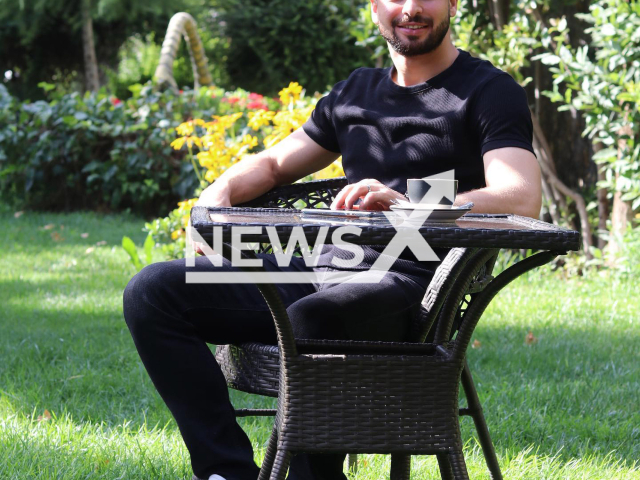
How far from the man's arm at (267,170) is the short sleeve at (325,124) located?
0.02 metres

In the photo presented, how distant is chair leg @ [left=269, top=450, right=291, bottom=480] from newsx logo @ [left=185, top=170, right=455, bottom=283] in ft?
1.13

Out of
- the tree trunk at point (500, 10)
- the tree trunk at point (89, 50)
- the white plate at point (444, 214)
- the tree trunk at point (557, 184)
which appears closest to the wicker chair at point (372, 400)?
the white plate at point (444, 214)

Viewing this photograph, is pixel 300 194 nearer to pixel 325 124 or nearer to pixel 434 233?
pixel 325 124

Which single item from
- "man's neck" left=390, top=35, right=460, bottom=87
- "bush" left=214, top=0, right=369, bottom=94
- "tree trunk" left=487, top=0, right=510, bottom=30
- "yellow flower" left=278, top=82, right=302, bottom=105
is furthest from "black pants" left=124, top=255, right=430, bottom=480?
"bush" left=214, top=0, right=369, bottom=94

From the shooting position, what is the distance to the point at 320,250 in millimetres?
2348

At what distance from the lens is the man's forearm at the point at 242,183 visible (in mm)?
2385

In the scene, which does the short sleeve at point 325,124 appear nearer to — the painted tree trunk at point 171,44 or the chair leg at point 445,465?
the chair leg at point 445,465

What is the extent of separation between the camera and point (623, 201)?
16.8 ft

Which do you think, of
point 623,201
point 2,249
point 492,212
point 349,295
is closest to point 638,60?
point 623,201

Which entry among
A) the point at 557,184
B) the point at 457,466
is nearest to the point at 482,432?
the point at 457,466

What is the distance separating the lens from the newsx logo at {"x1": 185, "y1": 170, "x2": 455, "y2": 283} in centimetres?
153

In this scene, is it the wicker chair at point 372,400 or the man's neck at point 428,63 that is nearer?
the wicker chair at point 372,400

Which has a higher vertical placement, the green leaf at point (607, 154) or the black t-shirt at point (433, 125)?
the black t-shirt at point (433, 125)

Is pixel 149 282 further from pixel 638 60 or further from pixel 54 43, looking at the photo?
pixel 54 43
